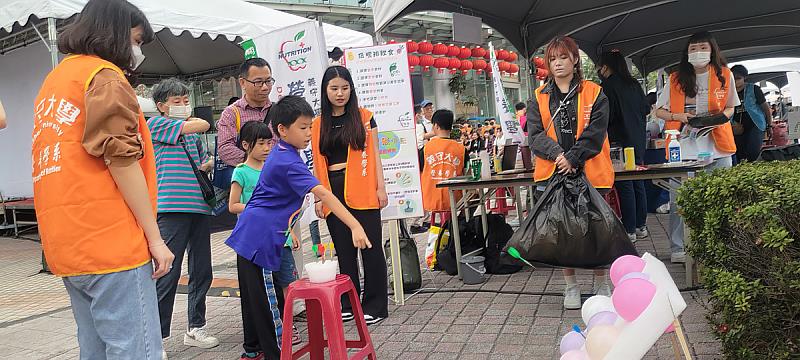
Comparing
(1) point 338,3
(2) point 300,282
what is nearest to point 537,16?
(2) point 300,282

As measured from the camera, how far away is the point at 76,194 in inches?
75.0

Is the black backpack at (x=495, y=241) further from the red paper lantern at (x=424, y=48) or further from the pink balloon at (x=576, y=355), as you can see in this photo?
the red paper lantern at (x=424, y=48)

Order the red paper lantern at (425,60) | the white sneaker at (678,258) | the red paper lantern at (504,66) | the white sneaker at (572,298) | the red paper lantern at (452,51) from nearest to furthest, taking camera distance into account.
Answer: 1. the white sneaker at (572,298)
2. the white sneaker at (678,258)
3. the red paper lantern at (425,60)
4. the red paper lantern at (452,51)
5. the red paper lantern at (504,66)

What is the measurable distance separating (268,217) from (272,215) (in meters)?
0.02

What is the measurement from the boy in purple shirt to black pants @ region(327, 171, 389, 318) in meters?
0.94

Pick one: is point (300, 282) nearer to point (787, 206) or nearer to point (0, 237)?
point (787, 206)

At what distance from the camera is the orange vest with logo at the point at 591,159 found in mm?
4062

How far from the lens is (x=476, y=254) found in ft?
18.7

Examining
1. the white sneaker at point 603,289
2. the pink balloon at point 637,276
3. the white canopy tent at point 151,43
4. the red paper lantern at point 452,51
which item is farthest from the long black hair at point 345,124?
the red paper lantern at point 452,51

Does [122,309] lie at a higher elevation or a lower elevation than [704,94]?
lower

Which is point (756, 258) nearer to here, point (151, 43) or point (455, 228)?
point (455, 228)

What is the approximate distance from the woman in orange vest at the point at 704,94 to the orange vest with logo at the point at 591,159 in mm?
984

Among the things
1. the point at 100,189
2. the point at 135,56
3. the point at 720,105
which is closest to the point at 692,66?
the point at 720,105

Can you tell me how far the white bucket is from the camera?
2932 mm
